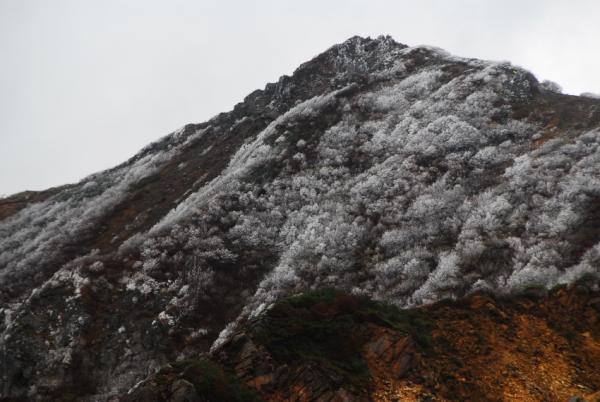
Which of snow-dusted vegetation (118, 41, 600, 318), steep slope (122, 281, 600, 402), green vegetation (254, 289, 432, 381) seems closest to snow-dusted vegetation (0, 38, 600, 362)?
snow-dusted vegetation (118, 41, 600, 318)

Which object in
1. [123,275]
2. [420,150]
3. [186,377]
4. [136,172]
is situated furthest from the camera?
[136,172]

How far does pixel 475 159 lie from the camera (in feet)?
83.5

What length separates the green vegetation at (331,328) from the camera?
10.8 m

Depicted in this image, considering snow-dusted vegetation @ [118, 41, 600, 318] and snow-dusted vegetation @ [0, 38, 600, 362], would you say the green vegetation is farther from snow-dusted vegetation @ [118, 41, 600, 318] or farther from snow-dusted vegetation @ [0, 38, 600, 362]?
snow-dusted vegetation @ [118, 41, 600, 318]

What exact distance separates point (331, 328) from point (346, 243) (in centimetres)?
1094

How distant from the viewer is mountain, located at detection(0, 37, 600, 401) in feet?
42.2

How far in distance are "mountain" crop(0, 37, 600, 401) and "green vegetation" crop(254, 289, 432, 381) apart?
0.12m

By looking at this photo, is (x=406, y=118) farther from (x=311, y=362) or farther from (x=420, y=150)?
(x=311, y=362)

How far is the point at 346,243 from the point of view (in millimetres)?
22641

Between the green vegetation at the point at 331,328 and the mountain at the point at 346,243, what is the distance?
0.12 meters

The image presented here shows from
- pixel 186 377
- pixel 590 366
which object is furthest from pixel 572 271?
pixel 186 377

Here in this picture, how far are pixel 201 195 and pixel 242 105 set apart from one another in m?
24.0

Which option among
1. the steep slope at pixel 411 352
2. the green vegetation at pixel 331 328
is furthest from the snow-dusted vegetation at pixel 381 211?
the green vegetation at pixel 331 328

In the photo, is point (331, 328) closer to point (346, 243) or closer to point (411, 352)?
point (411, 352)
